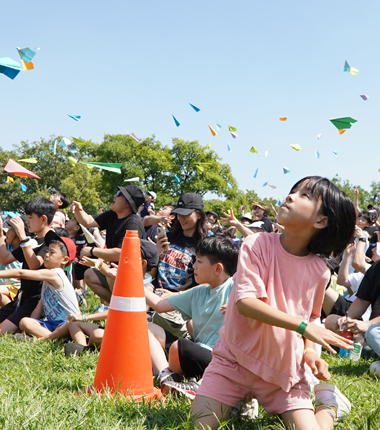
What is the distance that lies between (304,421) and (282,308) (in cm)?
61

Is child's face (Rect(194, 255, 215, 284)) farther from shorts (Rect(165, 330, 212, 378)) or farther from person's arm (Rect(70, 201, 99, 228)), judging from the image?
person's arm (Rect(70, 201, 99, 228))

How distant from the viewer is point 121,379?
304 cm

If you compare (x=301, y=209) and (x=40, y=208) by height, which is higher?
(x=301, y=209)

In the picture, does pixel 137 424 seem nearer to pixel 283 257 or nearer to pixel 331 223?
pixel 283 257

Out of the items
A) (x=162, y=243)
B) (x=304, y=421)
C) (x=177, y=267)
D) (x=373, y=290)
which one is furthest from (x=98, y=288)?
(x=304, y=421)

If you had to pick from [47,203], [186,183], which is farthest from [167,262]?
[186,183]

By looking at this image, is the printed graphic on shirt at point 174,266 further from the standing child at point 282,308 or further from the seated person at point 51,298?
the standing child at point 282,308

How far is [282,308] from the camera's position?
2.50 m

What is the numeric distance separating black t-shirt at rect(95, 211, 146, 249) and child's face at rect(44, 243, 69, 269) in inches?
24.8

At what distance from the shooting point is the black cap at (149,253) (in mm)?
5152

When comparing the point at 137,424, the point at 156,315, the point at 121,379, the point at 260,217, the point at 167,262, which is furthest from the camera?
the point at 260,217

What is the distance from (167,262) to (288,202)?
2838 mm

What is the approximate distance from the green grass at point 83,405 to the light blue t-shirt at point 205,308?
581mm

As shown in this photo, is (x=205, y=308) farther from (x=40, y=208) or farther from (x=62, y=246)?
(x=40, y=208)
